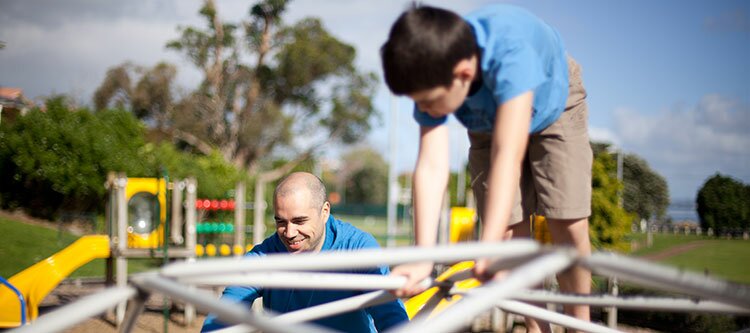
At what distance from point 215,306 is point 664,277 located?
74 cm

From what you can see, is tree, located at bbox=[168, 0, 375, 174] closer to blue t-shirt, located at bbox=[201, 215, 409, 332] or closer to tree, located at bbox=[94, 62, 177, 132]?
tree, located at bbox=[94, 62, 177, 132]

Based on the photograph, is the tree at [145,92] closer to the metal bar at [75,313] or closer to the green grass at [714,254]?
the green grass at [714,254]

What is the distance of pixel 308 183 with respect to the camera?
2961mm

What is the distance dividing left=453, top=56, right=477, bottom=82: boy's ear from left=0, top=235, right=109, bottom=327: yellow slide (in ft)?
15.6

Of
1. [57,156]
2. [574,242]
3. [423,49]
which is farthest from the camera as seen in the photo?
[57,156]

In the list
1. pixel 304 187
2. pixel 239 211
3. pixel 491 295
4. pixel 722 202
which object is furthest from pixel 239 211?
pixel 722 202

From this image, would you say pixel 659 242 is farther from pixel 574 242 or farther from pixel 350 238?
pixel 574 242

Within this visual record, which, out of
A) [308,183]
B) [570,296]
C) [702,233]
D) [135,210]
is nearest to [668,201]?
[702,233]

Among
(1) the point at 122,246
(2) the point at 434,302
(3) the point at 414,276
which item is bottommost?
(1) the point at 122,246

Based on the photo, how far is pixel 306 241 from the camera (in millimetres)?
2881

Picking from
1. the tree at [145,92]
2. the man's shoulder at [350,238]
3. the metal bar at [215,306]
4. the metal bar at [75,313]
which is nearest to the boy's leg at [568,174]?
the man's shoulder at [350,238]

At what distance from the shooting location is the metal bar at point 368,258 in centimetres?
120

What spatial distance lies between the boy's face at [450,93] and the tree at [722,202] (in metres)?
11.9

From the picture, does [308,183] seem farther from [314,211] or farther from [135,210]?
[135,210]
